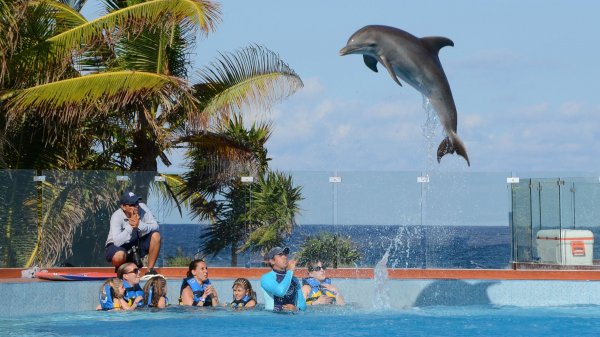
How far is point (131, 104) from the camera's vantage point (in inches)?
852

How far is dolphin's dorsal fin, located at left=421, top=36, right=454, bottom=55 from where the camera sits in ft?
47.4

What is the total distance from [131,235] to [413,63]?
5022 mm

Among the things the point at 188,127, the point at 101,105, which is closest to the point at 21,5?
the point at 101,105

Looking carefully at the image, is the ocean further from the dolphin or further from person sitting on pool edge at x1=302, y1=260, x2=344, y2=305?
the dolphin

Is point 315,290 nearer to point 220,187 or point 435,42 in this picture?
point 435,42

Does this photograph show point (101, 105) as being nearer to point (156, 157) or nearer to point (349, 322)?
point (156, 157)

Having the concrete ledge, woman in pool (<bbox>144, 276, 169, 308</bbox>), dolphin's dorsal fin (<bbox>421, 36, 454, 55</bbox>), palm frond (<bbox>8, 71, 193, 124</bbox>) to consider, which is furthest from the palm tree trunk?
dolphin's dorsal fin (<bbox>421, 36, 454, 55</bbox>)

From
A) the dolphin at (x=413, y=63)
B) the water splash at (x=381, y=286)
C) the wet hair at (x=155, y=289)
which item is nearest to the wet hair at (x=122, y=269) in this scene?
the wet hair at (x=155, y=289)

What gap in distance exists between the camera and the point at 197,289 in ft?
49.9

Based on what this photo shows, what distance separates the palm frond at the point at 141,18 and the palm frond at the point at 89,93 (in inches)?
42.9

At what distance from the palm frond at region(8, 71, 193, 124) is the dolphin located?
744 cm

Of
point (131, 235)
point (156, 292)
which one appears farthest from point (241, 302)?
point (131, 235)

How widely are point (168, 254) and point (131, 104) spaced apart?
307cm

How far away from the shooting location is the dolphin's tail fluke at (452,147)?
46.1 ft
